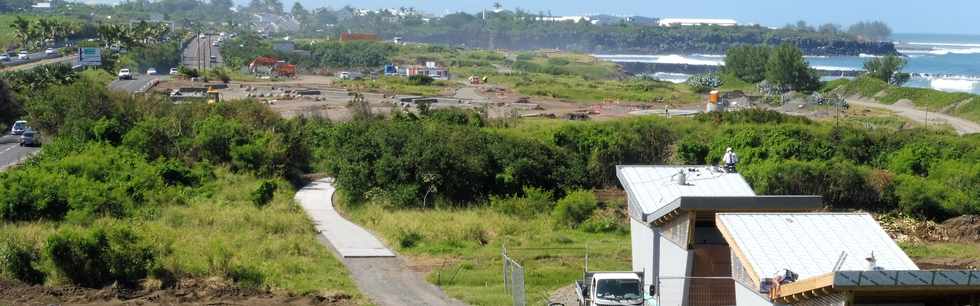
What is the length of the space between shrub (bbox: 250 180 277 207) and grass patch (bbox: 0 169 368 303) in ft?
0.85

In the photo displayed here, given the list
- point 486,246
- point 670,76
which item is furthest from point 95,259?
point 670,76

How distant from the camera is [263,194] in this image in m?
34.4

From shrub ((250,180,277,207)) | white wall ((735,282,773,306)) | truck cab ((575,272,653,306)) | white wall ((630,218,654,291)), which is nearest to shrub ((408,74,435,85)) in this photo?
shrub ((250,180,277,207))

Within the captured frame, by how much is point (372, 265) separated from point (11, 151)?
23.5 meters

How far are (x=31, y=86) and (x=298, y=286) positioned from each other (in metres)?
40.0

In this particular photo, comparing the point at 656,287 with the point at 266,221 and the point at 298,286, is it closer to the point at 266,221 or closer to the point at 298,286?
the point at 298,286

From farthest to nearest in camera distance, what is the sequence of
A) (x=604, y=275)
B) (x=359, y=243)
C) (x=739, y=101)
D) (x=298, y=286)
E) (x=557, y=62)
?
(x=557, y=62)
(x=739, y=101)
(x=359, y=243)
(x=298, y=286)
(x=604, y=275)

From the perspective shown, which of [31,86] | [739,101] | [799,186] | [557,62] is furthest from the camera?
[557,62]

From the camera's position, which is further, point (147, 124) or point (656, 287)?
point (147, 124)

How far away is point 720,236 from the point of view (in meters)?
19.9

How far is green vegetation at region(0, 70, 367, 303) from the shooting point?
23875 millimetres

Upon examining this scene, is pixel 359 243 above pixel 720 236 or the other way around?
the other way around

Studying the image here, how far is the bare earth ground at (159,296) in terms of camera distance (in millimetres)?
22298

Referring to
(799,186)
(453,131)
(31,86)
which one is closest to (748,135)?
(799,186)
